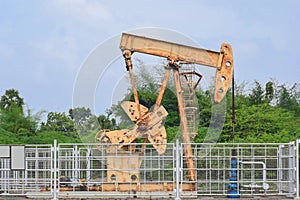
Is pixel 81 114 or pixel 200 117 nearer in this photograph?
pixel 81 114

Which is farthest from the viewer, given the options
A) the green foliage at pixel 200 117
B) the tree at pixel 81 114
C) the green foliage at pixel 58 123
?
the green foliage at pixel 58 123

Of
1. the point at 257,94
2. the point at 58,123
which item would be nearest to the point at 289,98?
the point at 257,94

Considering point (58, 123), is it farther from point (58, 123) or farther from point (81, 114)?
point (81, 114)

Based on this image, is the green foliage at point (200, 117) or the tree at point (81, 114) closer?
the tree at point (81, 114)

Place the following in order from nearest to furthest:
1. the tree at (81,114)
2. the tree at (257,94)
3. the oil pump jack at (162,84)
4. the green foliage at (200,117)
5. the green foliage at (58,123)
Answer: the oil pump jack at (162,84), the tree at (81,114), the green foliage at (200,117), the tree at (257,94), the green foliage at (58,123)

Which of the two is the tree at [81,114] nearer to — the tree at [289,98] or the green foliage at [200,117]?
the green foliage at [200,117]

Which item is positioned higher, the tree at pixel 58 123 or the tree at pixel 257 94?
the tree at pixel 257 94

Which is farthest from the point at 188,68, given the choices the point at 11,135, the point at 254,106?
the point at 11,135

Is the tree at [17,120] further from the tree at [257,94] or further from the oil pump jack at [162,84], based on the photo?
the oil pump jack at [162,84]

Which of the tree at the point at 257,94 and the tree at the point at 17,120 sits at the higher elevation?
A: the tree at the point at 257,94

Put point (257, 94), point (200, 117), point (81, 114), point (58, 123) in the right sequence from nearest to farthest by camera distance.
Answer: point (81, 114)
point (200, 117)
point (257, 94)
point (58, 123)

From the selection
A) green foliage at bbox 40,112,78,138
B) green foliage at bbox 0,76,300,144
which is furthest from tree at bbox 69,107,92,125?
green foliage at bbox 40,112,78,138

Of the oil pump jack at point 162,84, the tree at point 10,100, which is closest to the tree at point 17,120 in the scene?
the tree at point 10,100

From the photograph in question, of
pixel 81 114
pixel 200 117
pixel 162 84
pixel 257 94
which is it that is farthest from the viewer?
pixel 257 94
